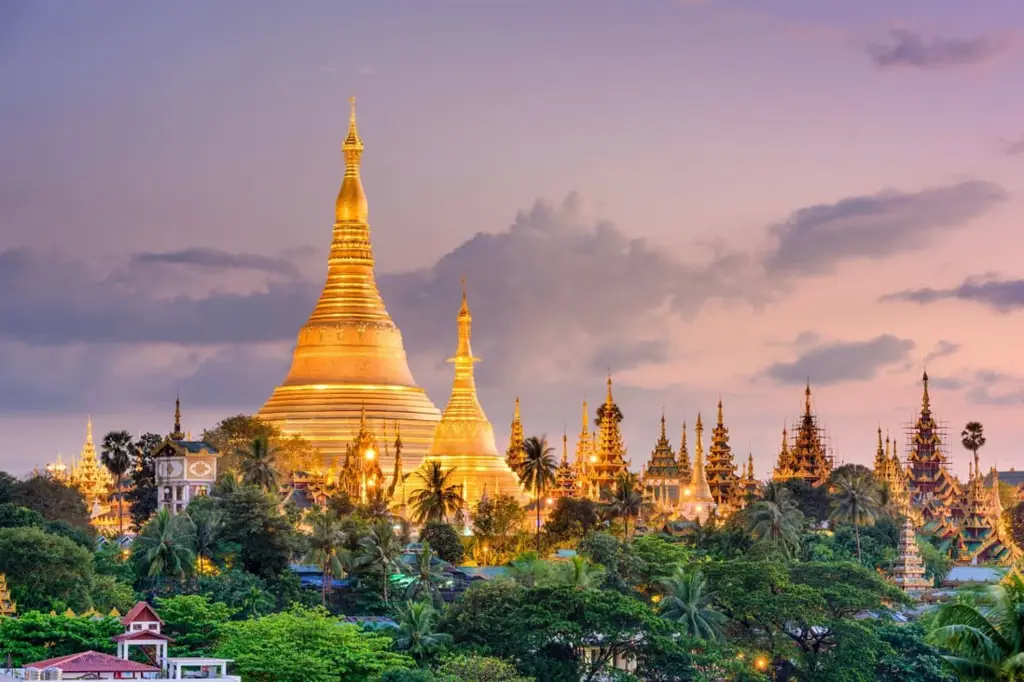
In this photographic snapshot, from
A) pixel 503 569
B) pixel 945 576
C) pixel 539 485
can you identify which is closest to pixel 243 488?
pixel 503 569

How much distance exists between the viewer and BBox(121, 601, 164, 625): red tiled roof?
68.9 m

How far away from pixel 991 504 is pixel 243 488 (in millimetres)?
56867

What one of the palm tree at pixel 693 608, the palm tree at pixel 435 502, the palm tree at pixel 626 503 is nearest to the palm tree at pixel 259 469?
the palm tree at pixel 435 502

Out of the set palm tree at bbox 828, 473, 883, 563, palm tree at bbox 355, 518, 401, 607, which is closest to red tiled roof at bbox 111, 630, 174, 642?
palm tree at bbox 355, 518, 401, 607

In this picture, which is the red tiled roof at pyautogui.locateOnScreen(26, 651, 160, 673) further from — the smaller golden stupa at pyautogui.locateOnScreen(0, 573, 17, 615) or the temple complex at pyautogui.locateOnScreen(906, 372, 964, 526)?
the temple complex at pyautogui.locateOnScreen(906, 372, 964, 526)

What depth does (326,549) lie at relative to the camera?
271ft

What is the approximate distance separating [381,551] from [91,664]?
64.3 feet

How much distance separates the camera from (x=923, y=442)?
175 m

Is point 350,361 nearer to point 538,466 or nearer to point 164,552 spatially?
point 538,466

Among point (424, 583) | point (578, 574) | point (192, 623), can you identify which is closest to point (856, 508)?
point (424, 583)

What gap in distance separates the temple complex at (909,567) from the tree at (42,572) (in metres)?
39.4

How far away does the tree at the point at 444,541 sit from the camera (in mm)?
96250

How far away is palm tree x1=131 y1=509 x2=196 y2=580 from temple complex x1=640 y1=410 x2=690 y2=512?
2845 inches

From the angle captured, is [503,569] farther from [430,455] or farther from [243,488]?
[430,455]
